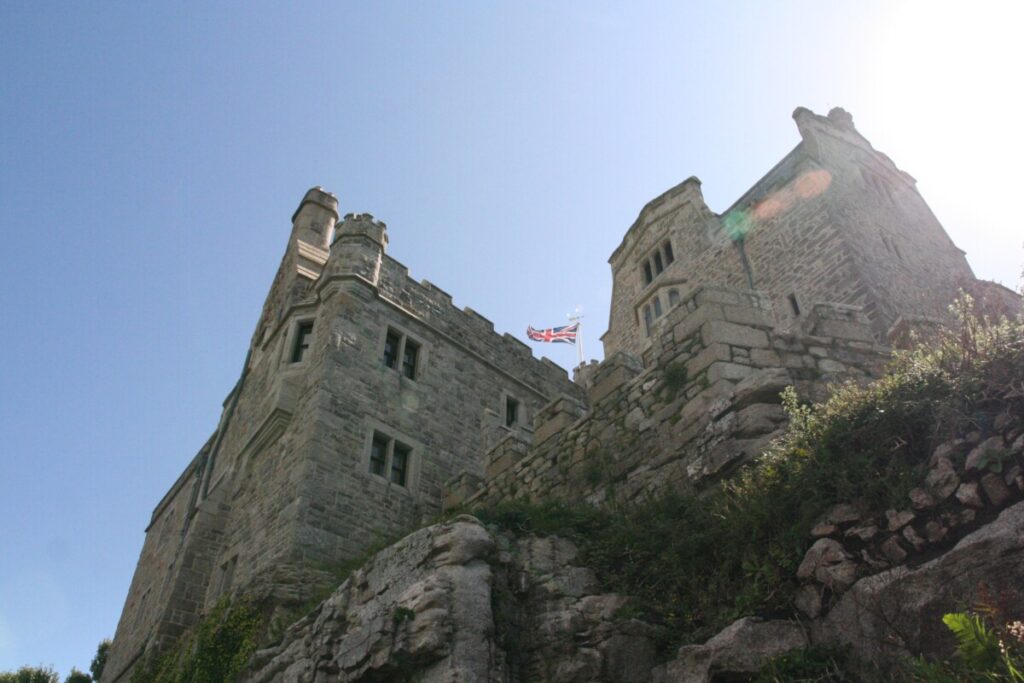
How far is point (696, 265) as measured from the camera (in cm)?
2042

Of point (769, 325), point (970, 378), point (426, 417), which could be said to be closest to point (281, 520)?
point (426, 417)

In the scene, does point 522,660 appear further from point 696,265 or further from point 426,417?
point 696,265

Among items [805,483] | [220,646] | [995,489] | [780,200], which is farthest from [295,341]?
[995,489]

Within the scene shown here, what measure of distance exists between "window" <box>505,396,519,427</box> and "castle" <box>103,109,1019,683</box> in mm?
54

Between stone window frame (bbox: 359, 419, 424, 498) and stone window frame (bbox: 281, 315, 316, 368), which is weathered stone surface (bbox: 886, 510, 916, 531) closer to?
stone window frame (bbox: 359, 419, 424, 498)

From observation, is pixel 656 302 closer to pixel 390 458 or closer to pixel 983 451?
pixel 390 458

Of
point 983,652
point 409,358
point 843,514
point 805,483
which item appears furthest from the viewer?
point 409,358

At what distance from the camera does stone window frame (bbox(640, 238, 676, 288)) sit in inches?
879

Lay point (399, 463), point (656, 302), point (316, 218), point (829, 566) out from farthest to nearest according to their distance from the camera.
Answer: point (316, 218), point (656, 302), point (399, 463), point (829, 566)

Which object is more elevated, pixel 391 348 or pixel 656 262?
pixel 656 262

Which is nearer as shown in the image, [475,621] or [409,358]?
[475,621]

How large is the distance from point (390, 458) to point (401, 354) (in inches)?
113

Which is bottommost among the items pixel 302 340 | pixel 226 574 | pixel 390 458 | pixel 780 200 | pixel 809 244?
pixel 226 574

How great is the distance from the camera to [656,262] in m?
22.9
